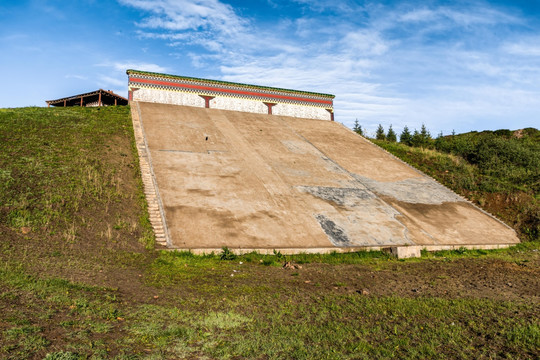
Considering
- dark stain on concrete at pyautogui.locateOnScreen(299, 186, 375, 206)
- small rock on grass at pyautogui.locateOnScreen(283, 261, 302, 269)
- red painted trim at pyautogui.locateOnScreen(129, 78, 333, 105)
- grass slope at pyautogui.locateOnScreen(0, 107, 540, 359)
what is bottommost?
small rock on grass at pyautogui.locateOnScreen(283, 261, 302, 269)

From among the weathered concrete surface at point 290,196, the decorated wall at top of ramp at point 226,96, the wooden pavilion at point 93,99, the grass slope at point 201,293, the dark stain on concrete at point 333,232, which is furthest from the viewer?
the wooden pavilion at point 93,99

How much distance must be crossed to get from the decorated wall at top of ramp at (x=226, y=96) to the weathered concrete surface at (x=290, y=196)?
3.51 m

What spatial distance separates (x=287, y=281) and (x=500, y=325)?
14.2ft

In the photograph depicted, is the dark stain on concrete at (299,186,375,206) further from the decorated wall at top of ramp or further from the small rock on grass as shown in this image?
the decorated wall at top of ramp

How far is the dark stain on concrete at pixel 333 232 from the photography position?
12.2 m

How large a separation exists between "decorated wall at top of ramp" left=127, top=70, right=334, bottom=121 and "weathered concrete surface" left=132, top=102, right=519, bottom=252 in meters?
3.51

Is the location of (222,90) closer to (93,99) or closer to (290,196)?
(93,99)

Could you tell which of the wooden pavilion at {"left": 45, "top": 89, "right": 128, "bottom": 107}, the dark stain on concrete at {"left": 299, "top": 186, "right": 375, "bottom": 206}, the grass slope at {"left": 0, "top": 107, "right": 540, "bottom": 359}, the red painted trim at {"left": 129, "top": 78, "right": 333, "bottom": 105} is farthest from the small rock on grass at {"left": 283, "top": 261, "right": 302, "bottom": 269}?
the wooden pavilion at {"left": 45, "top": 89, "right": 128, "bottom": 107}

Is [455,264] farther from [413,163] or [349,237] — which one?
[413,163]

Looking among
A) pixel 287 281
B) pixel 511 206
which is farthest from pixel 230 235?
pixel 511 206

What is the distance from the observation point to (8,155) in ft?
42.3

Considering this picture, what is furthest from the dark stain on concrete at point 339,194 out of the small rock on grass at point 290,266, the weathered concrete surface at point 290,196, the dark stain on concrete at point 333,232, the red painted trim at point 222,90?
the red painted trim at point 222,90

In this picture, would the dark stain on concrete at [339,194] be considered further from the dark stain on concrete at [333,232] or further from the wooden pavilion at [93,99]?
A: the wooden pavilion at [93,99]

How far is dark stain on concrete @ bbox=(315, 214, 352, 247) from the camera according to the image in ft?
40.1
